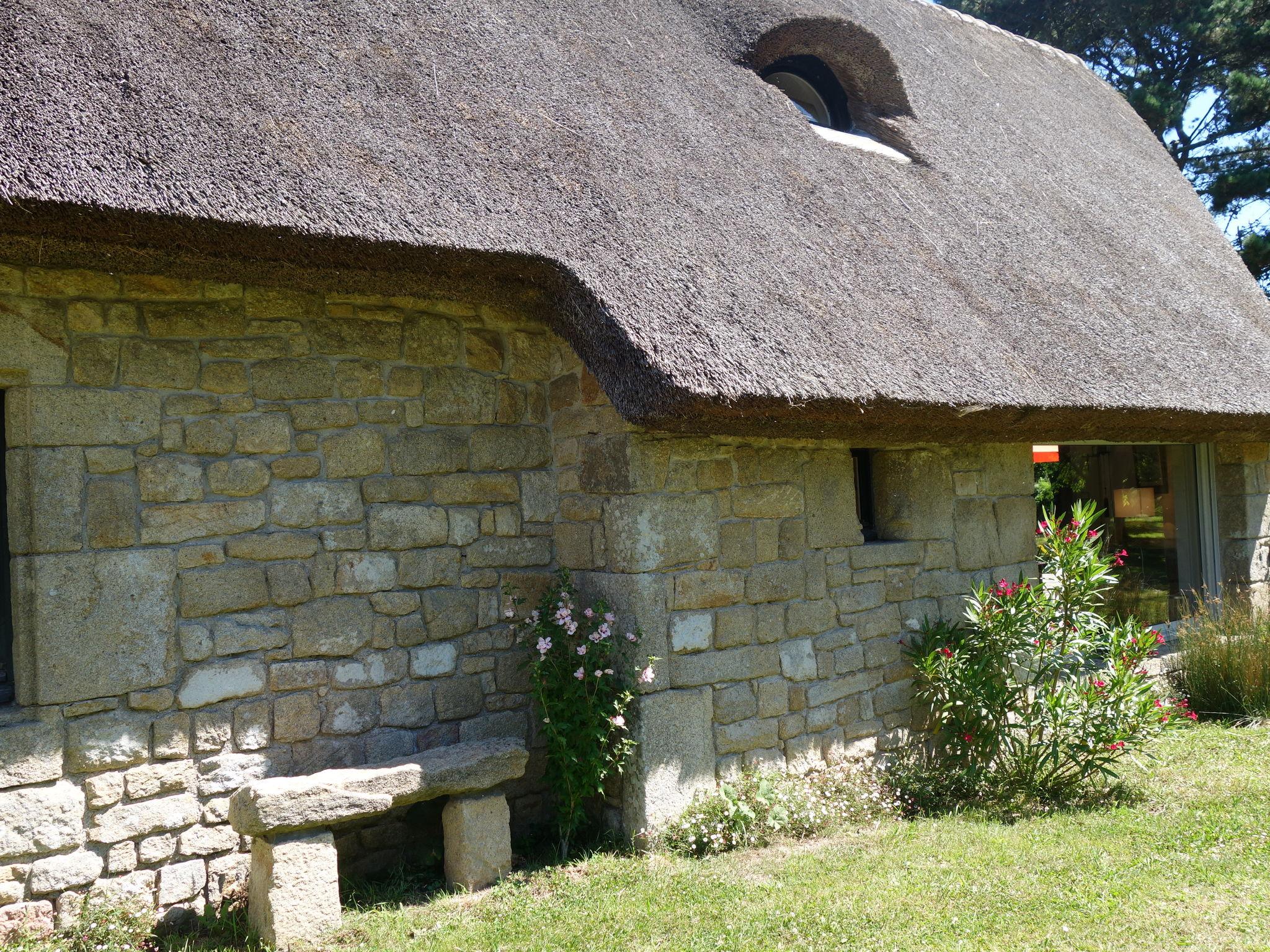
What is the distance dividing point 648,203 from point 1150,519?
5051 mm

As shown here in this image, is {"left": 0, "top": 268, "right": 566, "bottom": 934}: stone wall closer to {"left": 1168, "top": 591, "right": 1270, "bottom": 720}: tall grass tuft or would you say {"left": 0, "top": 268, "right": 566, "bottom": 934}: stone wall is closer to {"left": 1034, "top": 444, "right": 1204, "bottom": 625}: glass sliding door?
{"left": 1168, "top": 591, "right": 1270, "bottom": 720}: tall grass tuft

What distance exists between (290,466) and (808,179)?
9.41ft

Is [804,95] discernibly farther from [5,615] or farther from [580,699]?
[5,615]

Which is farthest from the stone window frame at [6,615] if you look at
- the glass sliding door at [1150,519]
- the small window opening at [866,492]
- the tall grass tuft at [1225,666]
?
the glass sliding door at [1150,519]

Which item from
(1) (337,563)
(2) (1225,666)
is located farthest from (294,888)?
(2) (1225,666)

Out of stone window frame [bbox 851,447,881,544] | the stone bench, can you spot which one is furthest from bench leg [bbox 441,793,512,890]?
stone window frame [bbox 851,447,881,544]

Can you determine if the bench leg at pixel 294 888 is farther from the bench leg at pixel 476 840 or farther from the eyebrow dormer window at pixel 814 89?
the eyebrow dormer window at pixel 814 89

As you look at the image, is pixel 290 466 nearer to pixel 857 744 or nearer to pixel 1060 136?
pixel 857 744

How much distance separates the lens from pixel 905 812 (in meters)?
4.32

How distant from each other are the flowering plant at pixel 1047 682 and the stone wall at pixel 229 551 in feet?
6.44

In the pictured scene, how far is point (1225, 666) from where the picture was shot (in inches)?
230

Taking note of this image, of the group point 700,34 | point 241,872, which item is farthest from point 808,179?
point 241,872

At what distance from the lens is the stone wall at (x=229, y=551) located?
3064 millimetres

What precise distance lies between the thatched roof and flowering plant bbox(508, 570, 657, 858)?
0.88 meters
